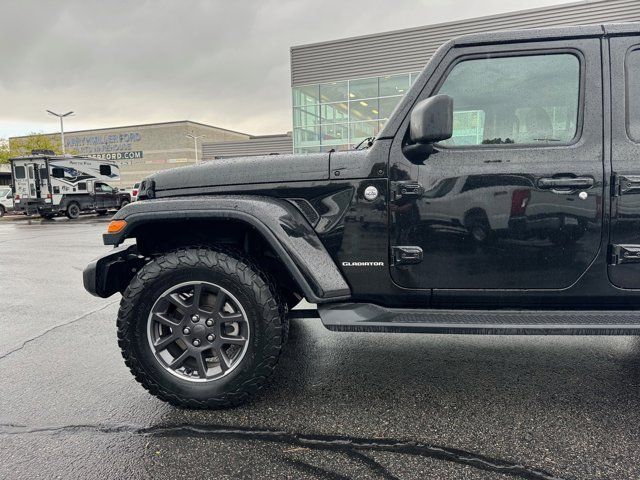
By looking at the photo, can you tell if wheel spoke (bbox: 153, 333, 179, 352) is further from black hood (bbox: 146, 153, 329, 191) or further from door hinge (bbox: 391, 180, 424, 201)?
door hinge (bbox: 391, 180, 424, 201)

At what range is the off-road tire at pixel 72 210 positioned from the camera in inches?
800

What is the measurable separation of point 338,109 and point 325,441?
23.2 m

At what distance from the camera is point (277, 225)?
8.04 ft

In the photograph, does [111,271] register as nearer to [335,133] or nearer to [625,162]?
[625,162]

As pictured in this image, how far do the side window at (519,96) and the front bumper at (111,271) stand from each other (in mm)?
2146

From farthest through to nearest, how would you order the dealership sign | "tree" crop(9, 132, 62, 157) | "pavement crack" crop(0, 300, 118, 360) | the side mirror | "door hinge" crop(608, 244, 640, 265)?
the dealership sign < "tree" crop(9, 132, 62, 157) < "pavement crack" crop(0, 300, 118, 360) < "door hinge" crop(608, 244, 640, 265) < the side mirror

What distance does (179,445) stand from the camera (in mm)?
2268

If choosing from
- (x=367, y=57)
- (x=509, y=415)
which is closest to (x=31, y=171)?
(x=367, y=57)

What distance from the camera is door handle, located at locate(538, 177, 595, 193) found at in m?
2.38

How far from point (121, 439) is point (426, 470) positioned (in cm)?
157

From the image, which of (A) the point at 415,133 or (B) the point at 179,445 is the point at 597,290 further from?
(B) the point at 179,445

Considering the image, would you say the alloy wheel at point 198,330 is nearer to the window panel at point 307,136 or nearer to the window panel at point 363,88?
the window panel at point 363,88

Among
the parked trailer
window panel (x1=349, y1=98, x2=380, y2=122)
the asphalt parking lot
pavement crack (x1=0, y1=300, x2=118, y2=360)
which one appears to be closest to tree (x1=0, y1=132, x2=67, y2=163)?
the parked trailer

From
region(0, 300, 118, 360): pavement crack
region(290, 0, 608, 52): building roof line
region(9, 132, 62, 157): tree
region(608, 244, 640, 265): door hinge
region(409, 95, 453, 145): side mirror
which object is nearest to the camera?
region(409, 95, 453, 145): side mirror
